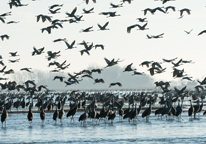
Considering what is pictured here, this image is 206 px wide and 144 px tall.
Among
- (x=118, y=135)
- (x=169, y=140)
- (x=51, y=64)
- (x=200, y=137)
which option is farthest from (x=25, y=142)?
(x=51, y=64)

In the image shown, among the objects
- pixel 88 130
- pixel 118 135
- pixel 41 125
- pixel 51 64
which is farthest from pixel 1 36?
pixel 118 135

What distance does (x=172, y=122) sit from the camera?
A: 31.1 metres

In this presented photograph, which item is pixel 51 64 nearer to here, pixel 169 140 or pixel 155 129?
pixel 155 129

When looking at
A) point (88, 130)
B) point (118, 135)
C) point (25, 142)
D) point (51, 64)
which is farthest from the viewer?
point (51, 64)

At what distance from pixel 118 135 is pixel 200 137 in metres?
4.31

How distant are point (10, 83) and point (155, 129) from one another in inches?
483

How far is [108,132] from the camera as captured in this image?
25.5 metres

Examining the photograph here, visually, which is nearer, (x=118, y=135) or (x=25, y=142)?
(x=25, y=142)

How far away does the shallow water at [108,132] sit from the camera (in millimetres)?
22516

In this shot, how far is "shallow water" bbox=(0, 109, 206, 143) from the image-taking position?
22516 mm

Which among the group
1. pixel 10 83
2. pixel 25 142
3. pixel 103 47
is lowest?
pixel 25 142

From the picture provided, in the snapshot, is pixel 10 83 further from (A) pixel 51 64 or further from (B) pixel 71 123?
(B) pixel 71 123

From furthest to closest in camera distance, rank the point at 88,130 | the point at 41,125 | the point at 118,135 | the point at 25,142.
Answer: the point at 41,125 → the point at 88,130 → the point at 118,135 → the point at 25,142

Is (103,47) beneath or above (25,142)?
above
